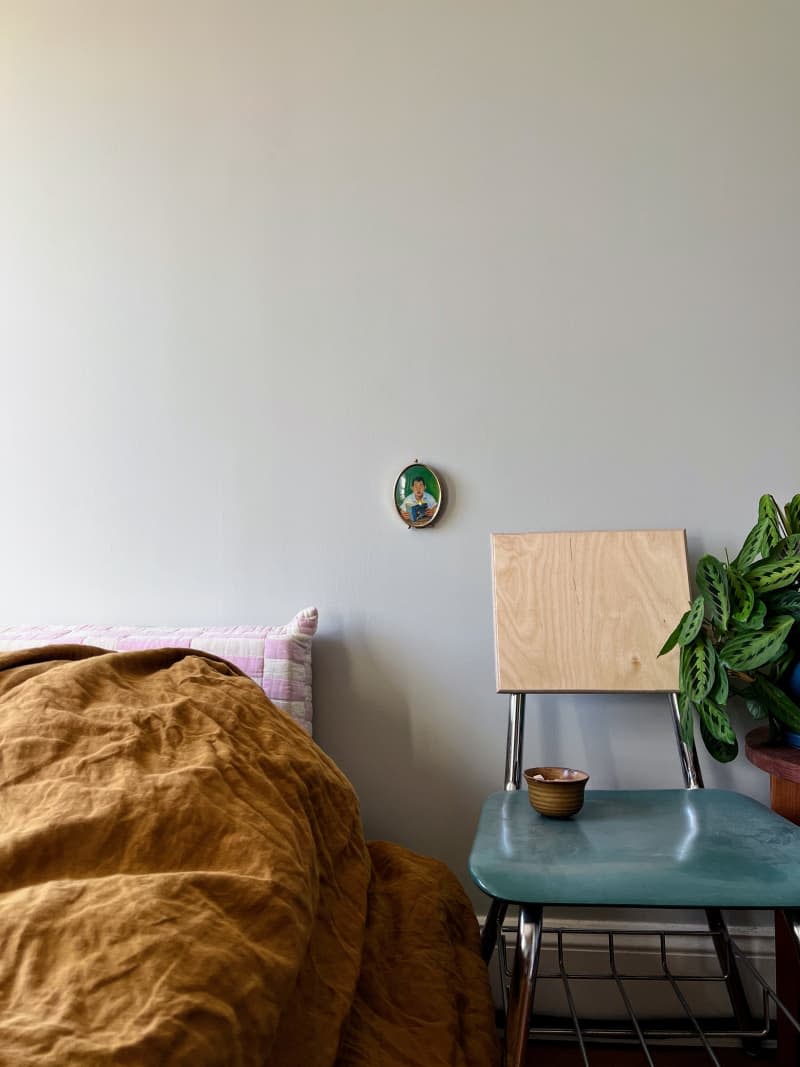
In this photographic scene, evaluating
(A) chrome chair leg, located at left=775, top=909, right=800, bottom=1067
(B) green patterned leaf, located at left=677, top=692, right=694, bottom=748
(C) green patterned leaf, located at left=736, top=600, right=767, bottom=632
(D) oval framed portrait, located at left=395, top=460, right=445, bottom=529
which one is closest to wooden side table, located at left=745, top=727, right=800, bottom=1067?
(A) chrome chair leg, located at left=775, top=909, right=800, bottom=1067

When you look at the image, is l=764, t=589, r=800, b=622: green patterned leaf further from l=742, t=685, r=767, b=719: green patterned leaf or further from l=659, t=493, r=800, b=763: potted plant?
l=742, t=685, r=767, b=719: green patterned leaf

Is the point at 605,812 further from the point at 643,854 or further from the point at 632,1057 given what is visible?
the point at 632,1057

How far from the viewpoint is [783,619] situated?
3.98 feet

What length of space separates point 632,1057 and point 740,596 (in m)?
0.86

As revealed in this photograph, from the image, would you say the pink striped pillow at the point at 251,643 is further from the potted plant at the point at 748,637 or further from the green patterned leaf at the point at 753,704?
the green patterned leaf at the point at 753,704

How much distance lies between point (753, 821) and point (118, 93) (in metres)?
1.99

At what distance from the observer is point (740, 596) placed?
4.16 feet

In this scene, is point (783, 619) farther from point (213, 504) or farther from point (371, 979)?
point (213, 504)

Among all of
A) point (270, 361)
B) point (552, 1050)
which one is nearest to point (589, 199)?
point (270, 361)

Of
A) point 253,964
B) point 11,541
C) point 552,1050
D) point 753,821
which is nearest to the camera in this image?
point 253,964

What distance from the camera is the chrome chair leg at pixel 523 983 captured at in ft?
3.12

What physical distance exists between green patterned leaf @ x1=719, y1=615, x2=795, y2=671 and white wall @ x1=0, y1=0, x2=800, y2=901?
14.4 inches

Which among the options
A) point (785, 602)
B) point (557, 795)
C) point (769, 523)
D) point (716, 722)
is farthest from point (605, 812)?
point (769, 523)

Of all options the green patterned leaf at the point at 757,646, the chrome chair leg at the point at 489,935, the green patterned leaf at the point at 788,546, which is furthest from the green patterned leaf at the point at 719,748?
the chrome chair leg at the point at 489,935
